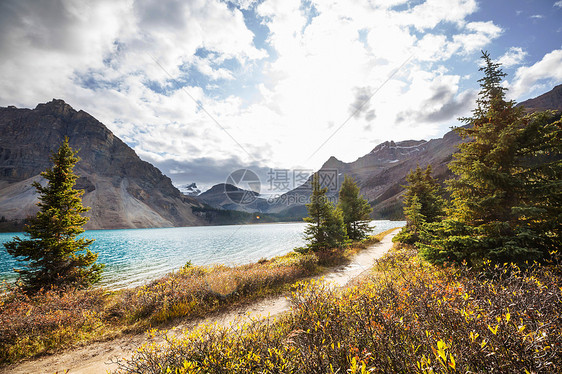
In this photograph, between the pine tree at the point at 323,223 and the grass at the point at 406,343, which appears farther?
the pine tree at the point at 323,223

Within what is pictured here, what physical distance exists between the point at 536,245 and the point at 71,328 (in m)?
18.1

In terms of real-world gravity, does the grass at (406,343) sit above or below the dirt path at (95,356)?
above

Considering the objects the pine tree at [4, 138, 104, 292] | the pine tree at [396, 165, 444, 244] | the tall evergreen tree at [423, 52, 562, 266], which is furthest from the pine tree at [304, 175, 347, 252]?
the pine tree at [4, 138, 104, 292]

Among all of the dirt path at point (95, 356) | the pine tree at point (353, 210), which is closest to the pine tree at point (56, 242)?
the dirt path at point (95, 356)

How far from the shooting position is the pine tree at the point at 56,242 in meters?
11.3

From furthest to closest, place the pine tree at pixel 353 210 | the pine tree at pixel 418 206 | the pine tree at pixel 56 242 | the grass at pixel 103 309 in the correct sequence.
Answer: the pine tree at pixel 353 210
the pine tree at pixel 418 206
the pine tree at pixel 56 242
the grass at pixel 103 309

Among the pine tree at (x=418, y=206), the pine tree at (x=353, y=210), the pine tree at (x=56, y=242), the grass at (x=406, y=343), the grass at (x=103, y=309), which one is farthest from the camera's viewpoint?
the pine tree at (x=353, y=210)

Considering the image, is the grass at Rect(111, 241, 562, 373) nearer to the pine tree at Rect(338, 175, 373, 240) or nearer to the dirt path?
the dirt path

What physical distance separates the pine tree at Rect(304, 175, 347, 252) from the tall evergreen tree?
29.9 feet

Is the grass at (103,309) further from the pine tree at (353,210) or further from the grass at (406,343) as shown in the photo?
the pine tree at (353,210)

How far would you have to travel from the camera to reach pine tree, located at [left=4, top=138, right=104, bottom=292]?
11266mm

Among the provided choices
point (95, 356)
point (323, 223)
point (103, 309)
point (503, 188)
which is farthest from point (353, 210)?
point (95, 356)

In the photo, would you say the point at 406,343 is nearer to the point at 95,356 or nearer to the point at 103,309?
the point at 95,356

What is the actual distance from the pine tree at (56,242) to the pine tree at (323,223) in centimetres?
1583
